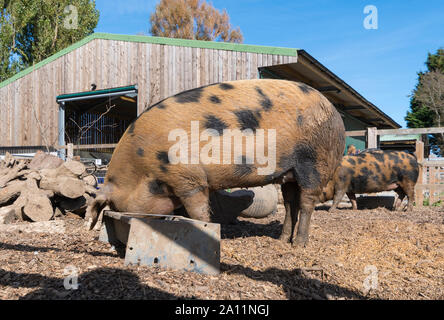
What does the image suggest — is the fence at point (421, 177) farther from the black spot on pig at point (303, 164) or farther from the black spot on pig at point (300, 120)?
the black spot on pig at point (300, 120)

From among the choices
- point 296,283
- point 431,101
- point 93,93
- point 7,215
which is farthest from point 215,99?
point 431,101

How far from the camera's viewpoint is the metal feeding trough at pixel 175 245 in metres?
2.82

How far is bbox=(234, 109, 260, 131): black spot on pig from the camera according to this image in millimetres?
3529

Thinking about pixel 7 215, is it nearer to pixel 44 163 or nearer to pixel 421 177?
Result: pixel 44 163

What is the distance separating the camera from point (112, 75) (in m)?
12.4

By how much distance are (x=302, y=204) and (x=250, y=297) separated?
74.0 inches

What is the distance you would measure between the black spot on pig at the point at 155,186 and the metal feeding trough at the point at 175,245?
529mm

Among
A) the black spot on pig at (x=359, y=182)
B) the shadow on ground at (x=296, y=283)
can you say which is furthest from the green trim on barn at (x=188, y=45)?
the shadow on ground at (x=296, y=283)

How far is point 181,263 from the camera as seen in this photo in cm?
281

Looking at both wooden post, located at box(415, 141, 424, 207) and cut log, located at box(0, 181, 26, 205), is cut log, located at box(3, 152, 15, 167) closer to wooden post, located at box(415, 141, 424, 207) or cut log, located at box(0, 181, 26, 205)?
cut log, located at box(0, 181, 26, 205)

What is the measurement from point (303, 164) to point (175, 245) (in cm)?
174

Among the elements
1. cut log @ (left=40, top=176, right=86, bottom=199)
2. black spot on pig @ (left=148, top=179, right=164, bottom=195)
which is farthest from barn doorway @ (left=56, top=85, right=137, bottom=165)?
black spot on pig @ (left=148, top=179, right=164, bottom=195)

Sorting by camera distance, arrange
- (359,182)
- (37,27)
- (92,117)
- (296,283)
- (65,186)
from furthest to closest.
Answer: (37,27) < (92,117) < (359,182) < (65,186) < (296,283)
